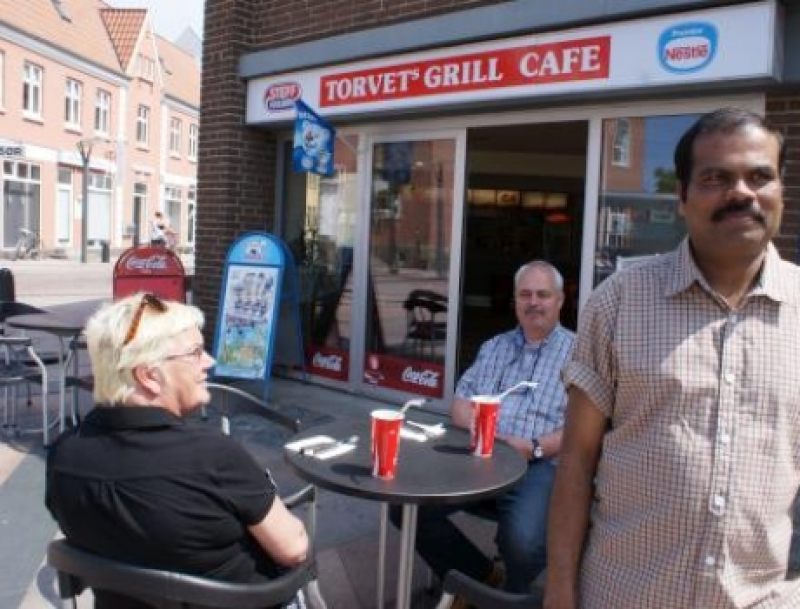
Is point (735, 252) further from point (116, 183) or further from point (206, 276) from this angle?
point (116, 183)

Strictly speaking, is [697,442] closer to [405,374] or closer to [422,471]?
[422,471]

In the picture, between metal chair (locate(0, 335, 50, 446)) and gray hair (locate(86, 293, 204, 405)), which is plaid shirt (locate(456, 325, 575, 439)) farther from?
metal chair (locate(0, 335, 50, 446))

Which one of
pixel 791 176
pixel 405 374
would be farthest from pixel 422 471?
pixel 405 374

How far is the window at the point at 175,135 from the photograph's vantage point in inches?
1537

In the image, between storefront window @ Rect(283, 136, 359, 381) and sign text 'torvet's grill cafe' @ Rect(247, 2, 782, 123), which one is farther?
storefront window @ Rect(283, 136, 359, 381)

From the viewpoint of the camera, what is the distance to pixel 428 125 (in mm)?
6336

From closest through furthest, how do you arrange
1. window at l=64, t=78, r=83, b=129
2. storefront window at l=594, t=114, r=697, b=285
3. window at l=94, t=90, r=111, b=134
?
1. storefront window at l=594, t=114, r=697, b=285
2. window at l=64, t=78, r=83, b=129
3. window at l=94, t=90, r=111, b=134

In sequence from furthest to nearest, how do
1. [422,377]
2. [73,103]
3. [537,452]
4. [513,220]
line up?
[73,103], [513,220], [422,377], [537,452]

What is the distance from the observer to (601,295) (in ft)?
5.36

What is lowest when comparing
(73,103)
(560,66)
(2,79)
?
(560,66)

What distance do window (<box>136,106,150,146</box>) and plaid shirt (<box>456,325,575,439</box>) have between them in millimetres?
34384

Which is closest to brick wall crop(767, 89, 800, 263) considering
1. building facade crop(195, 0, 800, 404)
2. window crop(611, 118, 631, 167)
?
building facade crop(195, 0, 800, 404)

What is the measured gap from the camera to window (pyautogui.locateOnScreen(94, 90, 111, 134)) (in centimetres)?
3156

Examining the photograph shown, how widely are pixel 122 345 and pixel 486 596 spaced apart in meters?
1.06
